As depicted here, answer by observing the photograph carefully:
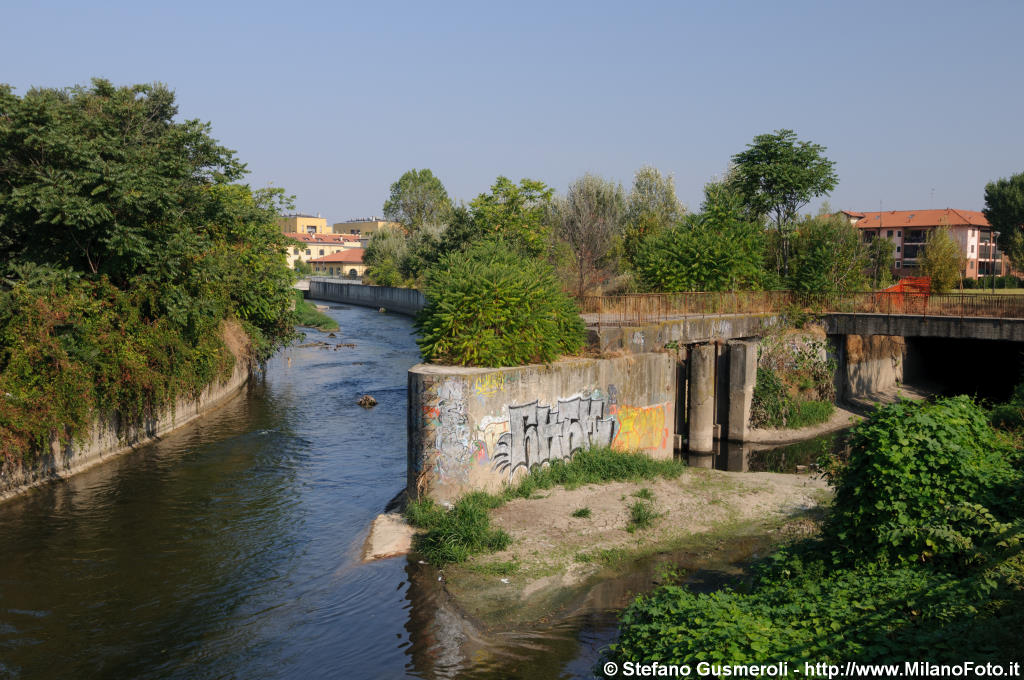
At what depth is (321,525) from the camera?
72.5 feet

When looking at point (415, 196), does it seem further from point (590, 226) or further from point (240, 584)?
point (240, 584)

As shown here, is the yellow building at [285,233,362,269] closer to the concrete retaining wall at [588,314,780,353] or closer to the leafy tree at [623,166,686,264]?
the leafy tree at [623,166,686,264]

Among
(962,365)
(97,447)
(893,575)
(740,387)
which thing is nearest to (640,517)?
(893,575)

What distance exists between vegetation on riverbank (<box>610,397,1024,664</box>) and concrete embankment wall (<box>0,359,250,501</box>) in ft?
66.8

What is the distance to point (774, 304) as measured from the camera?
40969mm

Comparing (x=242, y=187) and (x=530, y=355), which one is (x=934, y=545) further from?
(x=242, y=187)

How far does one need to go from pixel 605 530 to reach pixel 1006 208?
97.9 m

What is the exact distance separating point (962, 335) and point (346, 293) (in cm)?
9408

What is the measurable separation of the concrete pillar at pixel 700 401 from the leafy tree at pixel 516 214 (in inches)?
1049

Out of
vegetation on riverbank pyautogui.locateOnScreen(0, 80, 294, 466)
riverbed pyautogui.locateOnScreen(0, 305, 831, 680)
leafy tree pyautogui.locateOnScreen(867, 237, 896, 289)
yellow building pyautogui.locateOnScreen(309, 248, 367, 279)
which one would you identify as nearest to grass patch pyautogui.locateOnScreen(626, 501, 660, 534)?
riverbed pyautogui.locateOnScreen(0, 305, 831, 680)

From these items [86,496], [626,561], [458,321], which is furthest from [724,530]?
[86,496]

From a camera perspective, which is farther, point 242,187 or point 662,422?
point 242,187

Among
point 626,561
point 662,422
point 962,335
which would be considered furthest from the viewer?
point 962,335

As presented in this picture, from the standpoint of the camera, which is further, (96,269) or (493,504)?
(96,269)
